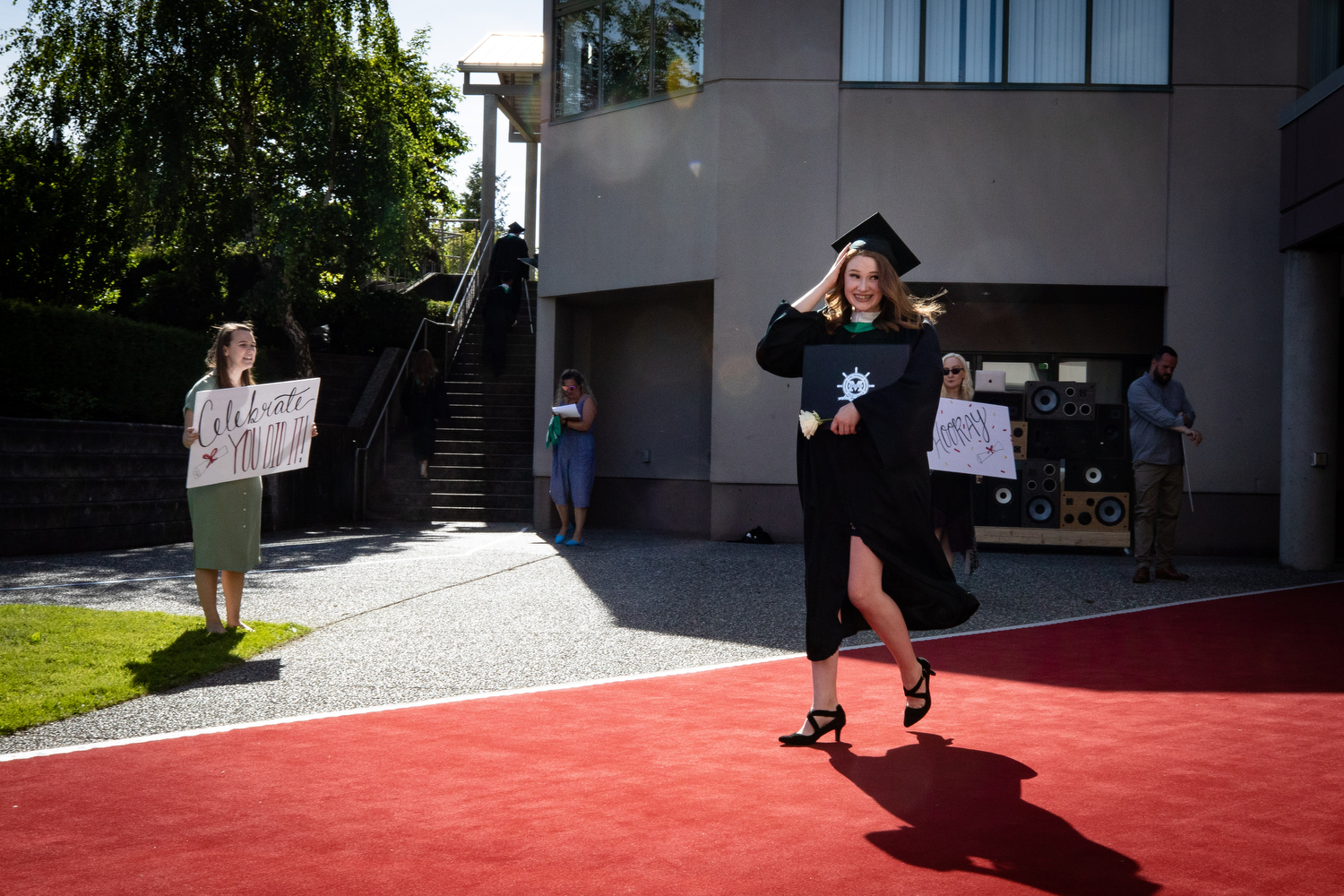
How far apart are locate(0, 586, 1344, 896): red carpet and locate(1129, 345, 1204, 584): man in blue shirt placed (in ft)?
15.3

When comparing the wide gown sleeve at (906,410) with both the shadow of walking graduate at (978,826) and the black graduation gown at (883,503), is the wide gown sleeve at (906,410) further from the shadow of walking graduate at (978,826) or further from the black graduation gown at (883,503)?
the shadow of walking graduate at (978,826)

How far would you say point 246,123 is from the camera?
17250mm

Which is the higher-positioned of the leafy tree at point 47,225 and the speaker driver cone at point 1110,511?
the leafy tree at point 47,225

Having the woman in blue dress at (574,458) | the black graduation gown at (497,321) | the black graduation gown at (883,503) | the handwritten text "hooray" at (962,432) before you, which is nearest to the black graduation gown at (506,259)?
the black graduation gown at (497,321)

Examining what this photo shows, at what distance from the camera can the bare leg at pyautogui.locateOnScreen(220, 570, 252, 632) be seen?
22.9ft

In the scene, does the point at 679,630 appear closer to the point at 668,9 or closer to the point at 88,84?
the point at 668,9

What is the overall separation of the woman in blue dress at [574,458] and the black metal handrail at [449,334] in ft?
15.1

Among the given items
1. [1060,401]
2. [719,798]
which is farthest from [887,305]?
[1060,401]

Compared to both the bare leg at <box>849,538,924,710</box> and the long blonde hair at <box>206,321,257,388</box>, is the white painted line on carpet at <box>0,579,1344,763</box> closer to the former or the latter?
the bare leg at <box>849,538,924,710</box>

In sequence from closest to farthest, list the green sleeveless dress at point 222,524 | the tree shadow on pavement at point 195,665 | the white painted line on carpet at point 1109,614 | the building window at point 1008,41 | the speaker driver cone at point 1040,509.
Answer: the tree shadow on pavement at point 195,665
the green sleeveless dress at point 222,524
the white painted line on carpet at point 1109,614
the speaker driver cone at point 1040,509
the building window at point 1008,41

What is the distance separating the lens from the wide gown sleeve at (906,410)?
14.8 ft

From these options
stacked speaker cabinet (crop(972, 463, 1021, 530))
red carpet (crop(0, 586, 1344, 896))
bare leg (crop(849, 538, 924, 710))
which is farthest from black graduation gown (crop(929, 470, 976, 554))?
stacked speaker cabinet (crop(972, 463, 1021, 530))

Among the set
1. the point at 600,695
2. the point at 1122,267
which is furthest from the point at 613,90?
the point at 600,695

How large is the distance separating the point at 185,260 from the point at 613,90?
7.16m
